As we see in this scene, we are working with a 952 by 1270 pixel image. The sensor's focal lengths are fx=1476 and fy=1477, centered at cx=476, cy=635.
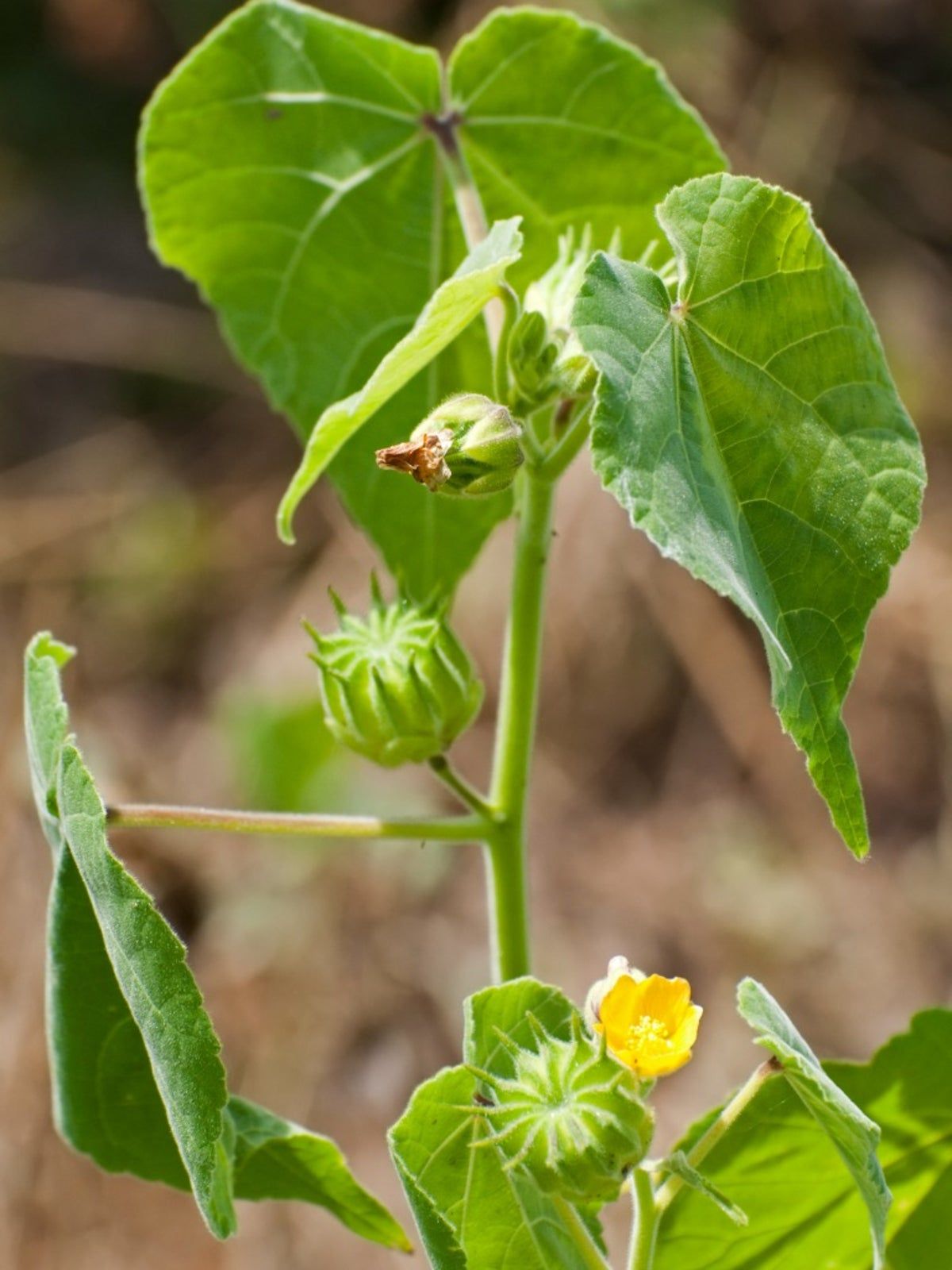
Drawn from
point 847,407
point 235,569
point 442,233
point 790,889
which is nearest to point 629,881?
point 790,889

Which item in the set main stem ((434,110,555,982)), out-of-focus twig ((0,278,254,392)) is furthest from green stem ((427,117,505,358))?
out-of-focus twig ((0,278,254,392))

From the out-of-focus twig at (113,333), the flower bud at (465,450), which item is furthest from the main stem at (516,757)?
the out-of-focus twig at (113,333)

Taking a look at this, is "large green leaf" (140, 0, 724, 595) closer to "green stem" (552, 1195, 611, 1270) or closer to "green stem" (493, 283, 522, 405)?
"green stem" (493, 283, 522, 405)

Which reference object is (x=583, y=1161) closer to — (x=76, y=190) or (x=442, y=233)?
(x=442, y=233)

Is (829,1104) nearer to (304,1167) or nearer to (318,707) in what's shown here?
(304,1167)

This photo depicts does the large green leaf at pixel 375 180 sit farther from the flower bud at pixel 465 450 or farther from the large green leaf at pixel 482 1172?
the large green leaf at pixel 482 1172
